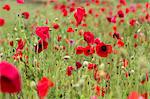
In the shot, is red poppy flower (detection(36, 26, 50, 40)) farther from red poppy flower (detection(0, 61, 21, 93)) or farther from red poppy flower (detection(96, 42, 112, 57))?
red poppy flower (detection(0, 61, 21, 93))

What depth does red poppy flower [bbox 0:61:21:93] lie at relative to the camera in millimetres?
1156

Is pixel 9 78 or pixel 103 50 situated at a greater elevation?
pixel 9 78

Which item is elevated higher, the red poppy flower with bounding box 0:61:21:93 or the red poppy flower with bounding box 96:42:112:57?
the red poppy flower with bounding box 0:61:21:93

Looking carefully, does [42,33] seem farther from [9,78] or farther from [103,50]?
[9,78]

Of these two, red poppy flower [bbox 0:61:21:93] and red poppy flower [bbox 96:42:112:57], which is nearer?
red poppy flower [bbox 0:61:21:93]

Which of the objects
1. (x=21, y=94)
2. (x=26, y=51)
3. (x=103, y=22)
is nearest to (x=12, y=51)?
(x=26, y=51)

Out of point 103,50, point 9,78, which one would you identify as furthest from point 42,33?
point 9,78

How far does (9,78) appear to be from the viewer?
1.15m

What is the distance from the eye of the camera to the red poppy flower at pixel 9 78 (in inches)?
45.5

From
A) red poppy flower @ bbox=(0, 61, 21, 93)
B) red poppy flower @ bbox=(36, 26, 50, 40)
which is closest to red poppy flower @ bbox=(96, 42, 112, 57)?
red poppy flower @ bbox=(36, 26, 50, 40)

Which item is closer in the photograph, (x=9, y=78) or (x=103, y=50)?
(x=9, y=78)

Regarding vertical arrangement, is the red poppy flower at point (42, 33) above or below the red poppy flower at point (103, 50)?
above

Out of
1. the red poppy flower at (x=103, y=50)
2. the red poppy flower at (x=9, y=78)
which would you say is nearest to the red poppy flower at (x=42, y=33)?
Answer: the red poppy flower at (x=103, y=50)

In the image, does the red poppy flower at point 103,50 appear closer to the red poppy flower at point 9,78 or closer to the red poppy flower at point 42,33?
the red poppy flower at point 42,33
